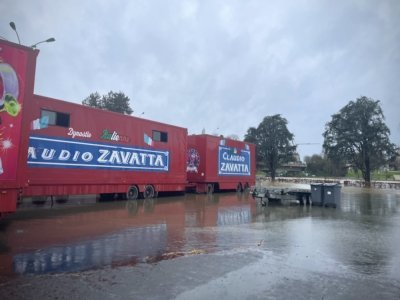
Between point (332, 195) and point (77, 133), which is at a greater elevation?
point (77, 133)

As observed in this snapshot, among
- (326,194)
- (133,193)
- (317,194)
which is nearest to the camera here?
(326,194)


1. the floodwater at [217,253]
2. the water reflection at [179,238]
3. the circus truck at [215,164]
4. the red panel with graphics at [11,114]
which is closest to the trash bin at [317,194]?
the water reflection at [179,238]

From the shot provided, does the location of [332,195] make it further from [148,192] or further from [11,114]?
[11,114]

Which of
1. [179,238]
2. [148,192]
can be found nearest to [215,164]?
[148,192]

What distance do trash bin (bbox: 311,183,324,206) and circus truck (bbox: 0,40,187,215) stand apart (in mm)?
8179

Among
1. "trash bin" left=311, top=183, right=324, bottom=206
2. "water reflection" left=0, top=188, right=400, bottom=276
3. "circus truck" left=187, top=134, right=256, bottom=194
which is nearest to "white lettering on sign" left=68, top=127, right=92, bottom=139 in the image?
"water reflection" left=0, top=188, right=400, bottom=276

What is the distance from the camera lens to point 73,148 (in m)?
15.5

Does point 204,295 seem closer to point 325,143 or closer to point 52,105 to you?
point 52,105

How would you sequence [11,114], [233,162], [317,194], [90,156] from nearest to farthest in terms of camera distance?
[11,114]
[90,156]
[317,194]
[233,162]

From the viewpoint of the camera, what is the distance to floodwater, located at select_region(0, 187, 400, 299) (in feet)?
17.1

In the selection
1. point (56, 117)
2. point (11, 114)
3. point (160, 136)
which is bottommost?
point (11, 114)

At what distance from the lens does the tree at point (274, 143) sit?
A: 198 feet

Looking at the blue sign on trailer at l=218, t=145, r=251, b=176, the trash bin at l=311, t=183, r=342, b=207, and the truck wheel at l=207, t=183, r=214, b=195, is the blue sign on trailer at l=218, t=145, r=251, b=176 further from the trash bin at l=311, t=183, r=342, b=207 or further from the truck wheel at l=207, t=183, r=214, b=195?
the trash bin at l=311, t=183, r=342, b=207

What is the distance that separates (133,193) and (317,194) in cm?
979
